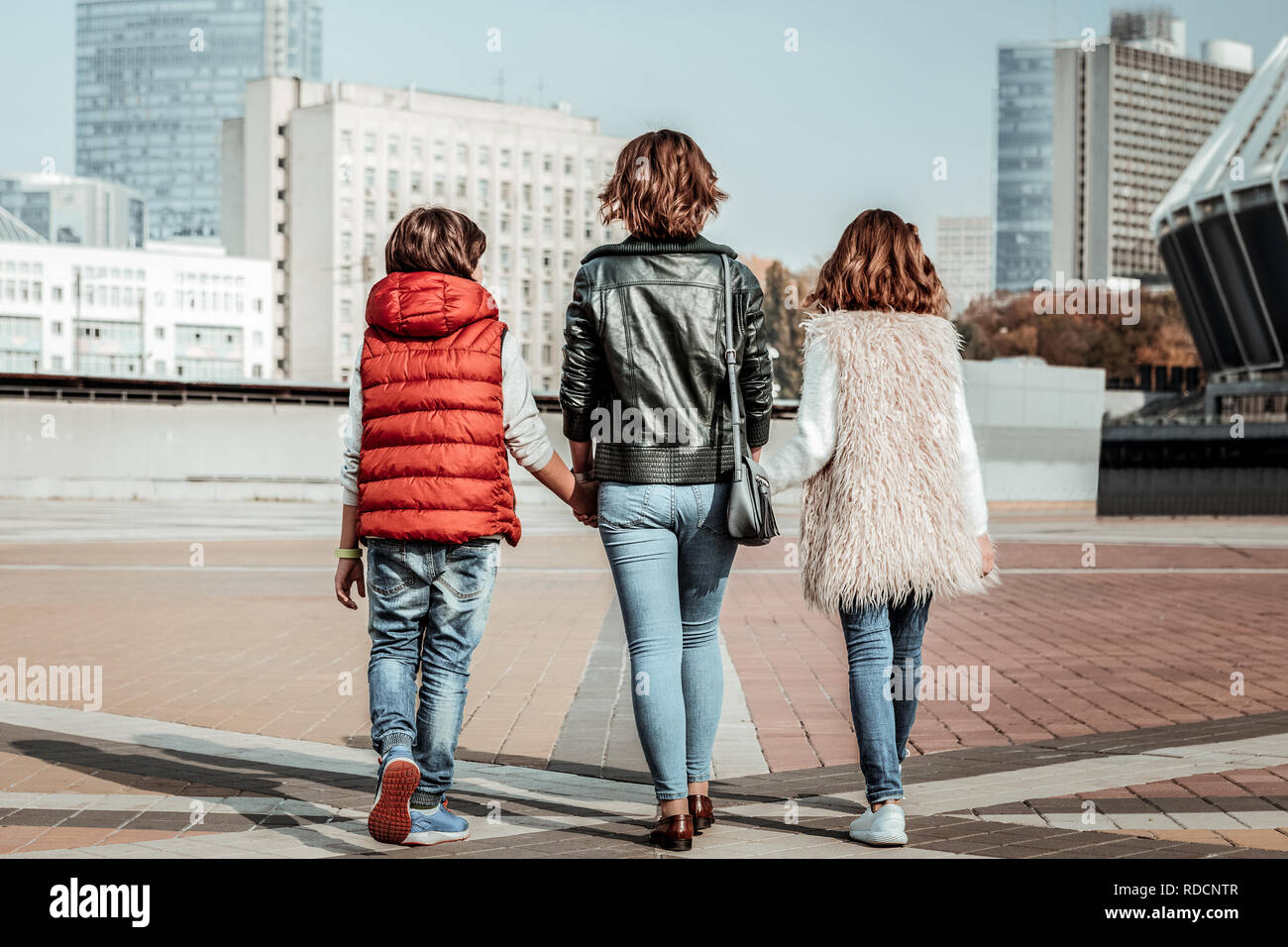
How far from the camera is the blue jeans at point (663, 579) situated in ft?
13.9

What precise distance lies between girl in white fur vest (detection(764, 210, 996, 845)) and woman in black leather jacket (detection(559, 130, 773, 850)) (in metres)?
0.26

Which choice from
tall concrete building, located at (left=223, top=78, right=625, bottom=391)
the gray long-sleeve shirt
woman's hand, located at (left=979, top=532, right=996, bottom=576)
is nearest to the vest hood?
the gray long-sleeve shirt

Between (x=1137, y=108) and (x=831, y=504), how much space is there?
179993mm

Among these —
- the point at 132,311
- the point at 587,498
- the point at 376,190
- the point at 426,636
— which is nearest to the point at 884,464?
the point at 587,498

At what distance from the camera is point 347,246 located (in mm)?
107625

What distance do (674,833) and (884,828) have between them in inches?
22.7

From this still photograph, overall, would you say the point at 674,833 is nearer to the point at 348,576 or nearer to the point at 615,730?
the point at 348,576

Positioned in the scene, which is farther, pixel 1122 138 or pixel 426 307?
pixel 1122 138

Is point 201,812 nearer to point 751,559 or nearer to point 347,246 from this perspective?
point 751,559

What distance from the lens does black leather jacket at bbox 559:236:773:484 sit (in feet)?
13.9

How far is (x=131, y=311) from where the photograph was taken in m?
105

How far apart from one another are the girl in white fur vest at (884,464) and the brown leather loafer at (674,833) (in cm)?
57

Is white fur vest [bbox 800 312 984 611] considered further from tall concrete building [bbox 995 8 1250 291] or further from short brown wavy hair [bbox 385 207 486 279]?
tall concrete building [bbox 995 8 1250 291]

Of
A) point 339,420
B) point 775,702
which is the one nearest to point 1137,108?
point 339,420
